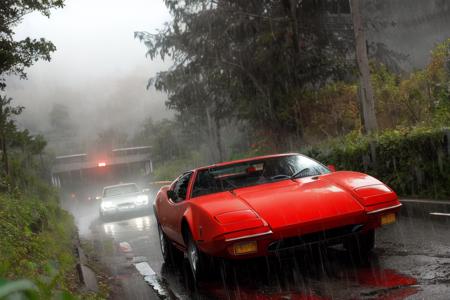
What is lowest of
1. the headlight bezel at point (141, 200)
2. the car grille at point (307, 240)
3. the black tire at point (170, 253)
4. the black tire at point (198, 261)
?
the headlight bezel at point (141, 200)

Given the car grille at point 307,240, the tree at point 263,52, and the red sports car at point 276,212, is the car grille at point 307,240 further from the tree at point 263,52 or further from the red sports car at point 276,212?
the tree at point 263,52

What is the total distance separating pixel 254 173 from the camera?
23.8 ft

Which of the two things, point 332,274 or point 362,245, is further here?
point 362,245

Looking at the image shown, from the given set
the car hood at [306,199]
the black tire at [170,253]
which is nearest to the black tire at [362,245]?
the car hood at [306,199]

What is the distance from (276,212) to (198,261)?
1056 mm

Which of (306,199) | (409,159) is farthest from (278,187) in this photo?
(409,159)

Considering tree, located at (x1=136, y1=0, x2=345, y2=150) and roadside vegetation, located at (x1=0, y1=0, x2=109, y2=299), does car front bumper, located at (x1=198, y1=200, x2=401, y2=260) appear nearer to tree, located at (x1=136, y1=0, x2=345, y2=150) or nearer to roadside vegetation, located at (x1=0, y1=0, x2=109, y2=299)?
roadside vegetation, located at (x1=0, y1=0, x2=109, y2=299)

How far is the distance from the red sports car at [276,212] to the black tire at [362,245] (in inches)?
0.4

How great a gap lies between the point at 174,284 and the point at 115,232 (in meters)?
8.44

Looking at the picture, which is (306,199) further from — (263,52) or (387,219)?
(263,52)

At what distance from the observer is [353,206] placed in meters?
5.66

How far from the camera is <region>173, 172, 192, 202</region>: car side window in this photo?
23.2ft

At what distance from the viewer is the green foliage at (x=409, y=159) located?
34.0 feet

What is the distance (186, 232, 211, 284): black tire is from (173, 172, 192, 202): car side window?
2.61ft
